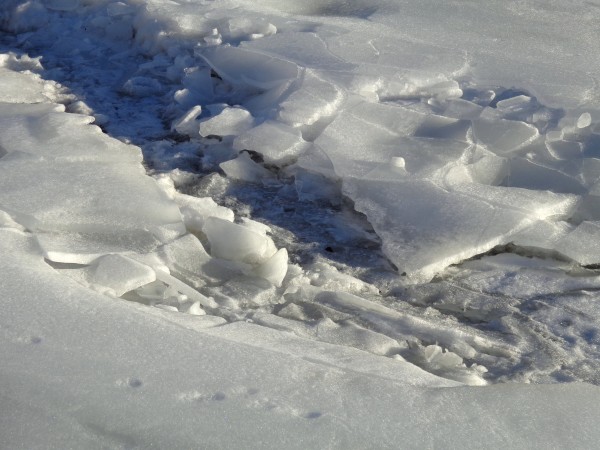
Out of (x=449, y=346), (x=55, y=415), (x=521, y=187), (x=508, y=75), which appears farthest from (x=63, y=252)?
(x=508, y=75)

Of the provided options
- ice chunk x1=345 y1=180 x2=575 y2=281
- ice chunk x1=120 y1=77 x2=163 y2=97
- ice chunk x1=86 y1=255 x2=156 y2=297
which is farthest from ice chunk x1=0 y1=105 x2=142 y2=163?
ice chunk x1=345 y1=180 x2=575 y2=281

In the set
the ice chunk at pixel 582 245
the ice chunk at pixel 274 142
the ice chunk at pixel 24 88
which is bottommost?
the ice chunk at pixel 24 88

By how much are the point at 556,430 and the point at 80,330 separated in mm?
1096

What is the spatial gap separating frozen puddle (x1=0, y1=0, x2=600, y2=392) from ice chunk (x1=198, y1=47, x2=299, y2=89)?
1 centimetres

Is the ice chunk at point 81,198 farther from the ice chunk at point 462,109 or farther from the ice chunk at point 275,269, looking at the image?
the ice chunk at point 462,109

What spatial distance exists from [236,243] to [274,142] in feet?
2.39

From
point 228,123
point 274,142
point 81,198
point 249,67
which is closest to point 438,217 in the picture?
point 274,142

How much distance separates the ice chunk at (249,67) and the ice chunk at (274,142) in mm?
416

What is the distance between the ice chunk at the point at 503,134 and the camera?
3.02m

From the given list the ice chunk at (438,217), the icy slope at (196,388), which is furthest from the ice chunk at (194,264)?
the ice chunk at (438,217)

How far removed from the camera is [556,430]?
1.75 metres

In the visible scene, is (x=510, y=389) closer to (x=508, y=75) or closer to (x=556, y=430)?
(x=556, y=430)

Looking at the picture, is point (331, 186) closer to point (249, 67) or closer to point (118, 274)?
point (249, 67)

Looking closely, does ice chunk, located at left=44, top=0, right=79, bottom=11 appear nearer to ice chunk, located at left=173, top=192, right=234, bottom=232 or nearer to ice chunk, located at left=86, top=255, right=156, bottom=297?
ice chunk, located at left=173, top=192, right=234, bottom=232
